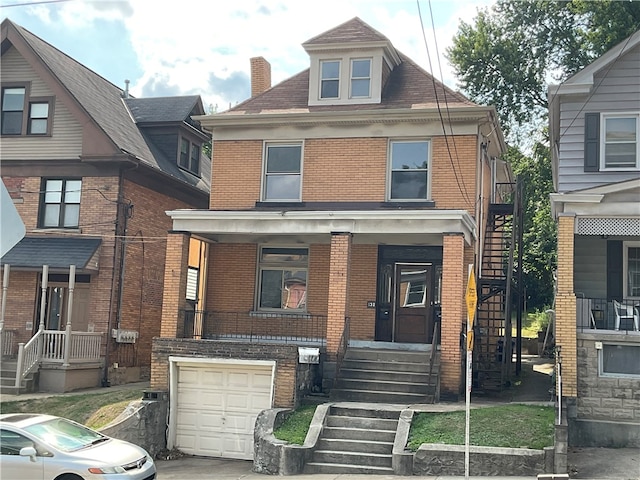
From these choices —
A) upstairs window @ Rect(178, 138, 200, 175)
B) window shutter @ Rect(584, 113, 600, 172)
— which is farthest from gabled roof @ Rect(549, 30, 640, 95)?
upstairs window @ Rect(178, 138, 200, 175)

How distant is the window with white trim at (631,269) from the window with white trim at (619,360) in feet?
8.97

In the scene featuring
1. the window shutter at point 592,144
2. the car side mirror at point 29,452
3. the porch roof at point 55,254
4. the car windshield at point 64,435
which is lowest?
the car side mirror at point 29,452

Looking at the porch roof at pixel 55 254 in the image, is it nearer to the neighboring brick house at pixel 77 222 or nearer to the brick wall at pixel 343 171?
the neighboring brick house at pixel 77 222

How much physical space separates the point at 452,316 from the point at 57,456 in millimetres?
8524

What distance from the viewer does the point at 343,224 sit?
16.6 meters

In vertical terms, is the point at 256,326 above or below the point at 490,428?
above

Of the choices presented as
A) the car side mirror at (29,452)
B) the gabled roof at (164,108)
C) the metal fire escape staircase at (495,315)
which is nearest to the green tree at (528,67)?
the metal fire escape staircase at (495,315)

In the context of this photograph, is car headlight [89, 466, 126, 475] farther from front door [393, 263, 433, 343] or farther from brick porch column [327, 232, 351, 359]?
front door [393, 263, 433, 343]

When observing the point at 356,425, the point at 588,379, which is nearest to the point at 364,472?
the point at 356,425

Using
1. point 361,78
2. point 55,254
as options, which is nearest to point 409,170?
point 361,78

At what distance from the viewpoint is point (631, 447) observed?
14.3m

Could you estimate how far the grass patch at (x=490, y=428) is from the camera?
12.5 m

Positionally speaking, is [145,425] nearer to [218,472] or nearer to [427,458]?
[218,472]

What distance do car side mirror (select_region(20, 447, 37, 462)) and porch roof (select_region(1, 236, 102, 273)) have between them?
10.2 m
